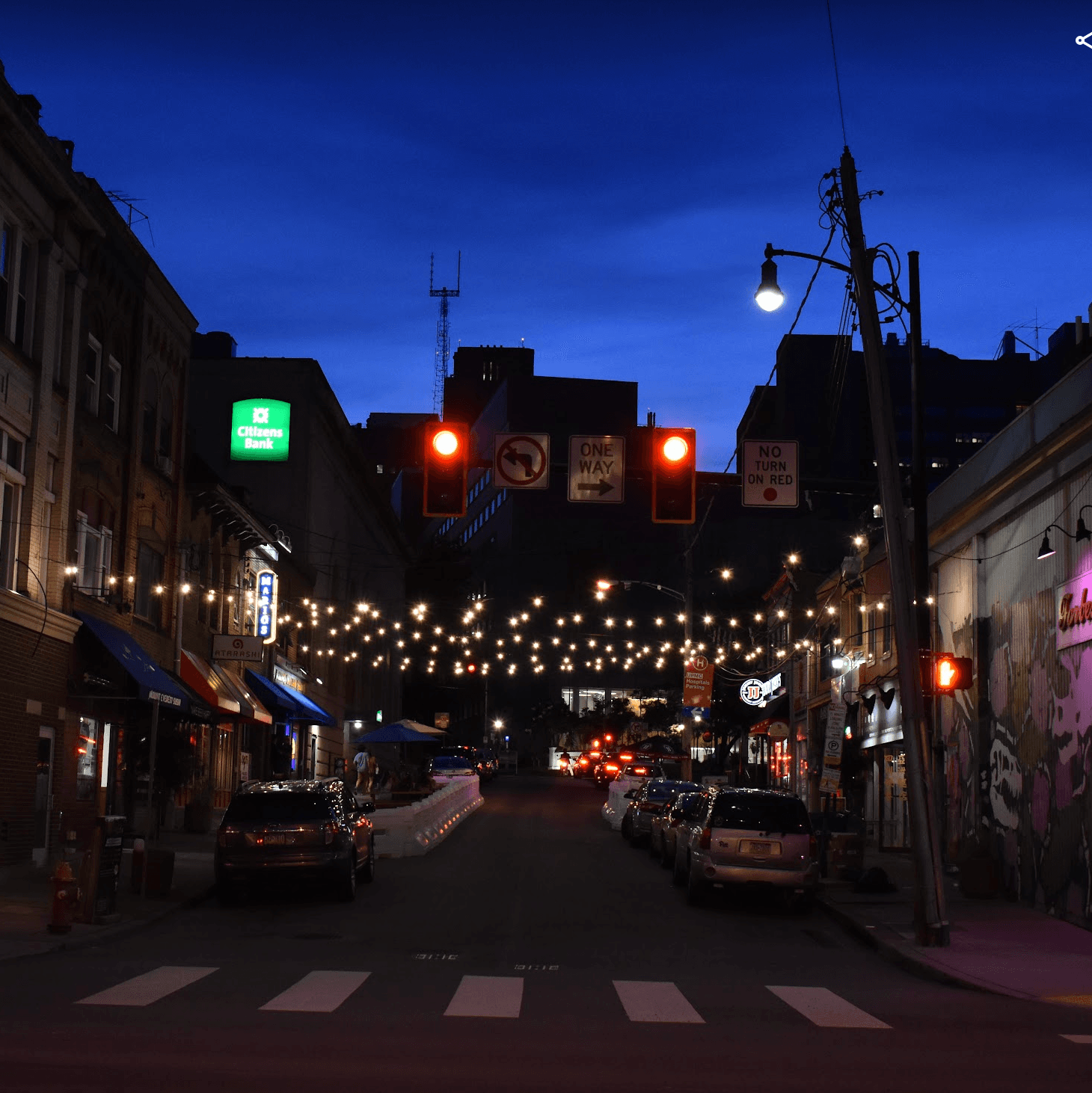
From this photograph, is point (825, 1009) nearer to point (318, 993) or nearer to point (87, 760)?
point (318, 993)

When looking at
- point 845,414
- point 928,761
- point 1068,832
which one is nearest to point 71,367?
point 928,761

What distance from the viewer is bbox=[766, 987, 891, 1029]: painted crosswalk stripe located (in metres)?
11.9

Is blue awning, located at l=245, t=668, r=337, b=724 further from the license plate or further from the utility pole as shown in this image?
the utility pole

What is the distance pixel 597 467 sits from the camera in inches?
754

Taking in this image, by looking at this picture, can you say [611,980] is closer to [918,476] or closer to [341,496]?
[918,476]

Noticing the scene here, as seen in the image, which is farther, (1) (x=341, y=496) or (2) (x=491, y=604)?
(2) (x=491, y=604)

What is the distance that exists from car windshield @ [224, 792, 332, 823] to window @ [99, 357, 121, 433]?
10.1 metres

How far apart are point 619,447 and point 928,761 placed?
5.66 meters

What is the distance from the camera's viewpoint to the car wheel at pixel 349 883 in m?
21.0

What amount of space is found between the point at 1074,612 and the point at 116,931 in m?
12.9

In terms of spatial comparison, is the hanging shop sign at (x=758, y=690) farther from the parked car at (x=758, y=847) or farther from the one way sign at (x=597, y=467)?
the one way sign at (x=597, y=467)

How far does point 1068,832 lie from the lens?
784 inches

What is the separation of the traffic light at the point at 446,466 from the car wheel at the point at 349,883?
5968 mm

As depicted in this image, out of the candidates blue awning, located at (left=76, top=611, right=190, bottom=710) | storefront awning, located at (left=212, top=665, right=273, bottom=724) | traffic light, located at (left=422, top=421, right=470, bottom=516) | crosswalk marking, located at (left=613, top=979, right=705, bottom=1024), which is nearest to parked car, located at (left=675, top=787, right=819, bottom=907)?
traffic light, located at (left=422, top=421, right=470, bottom=516)
